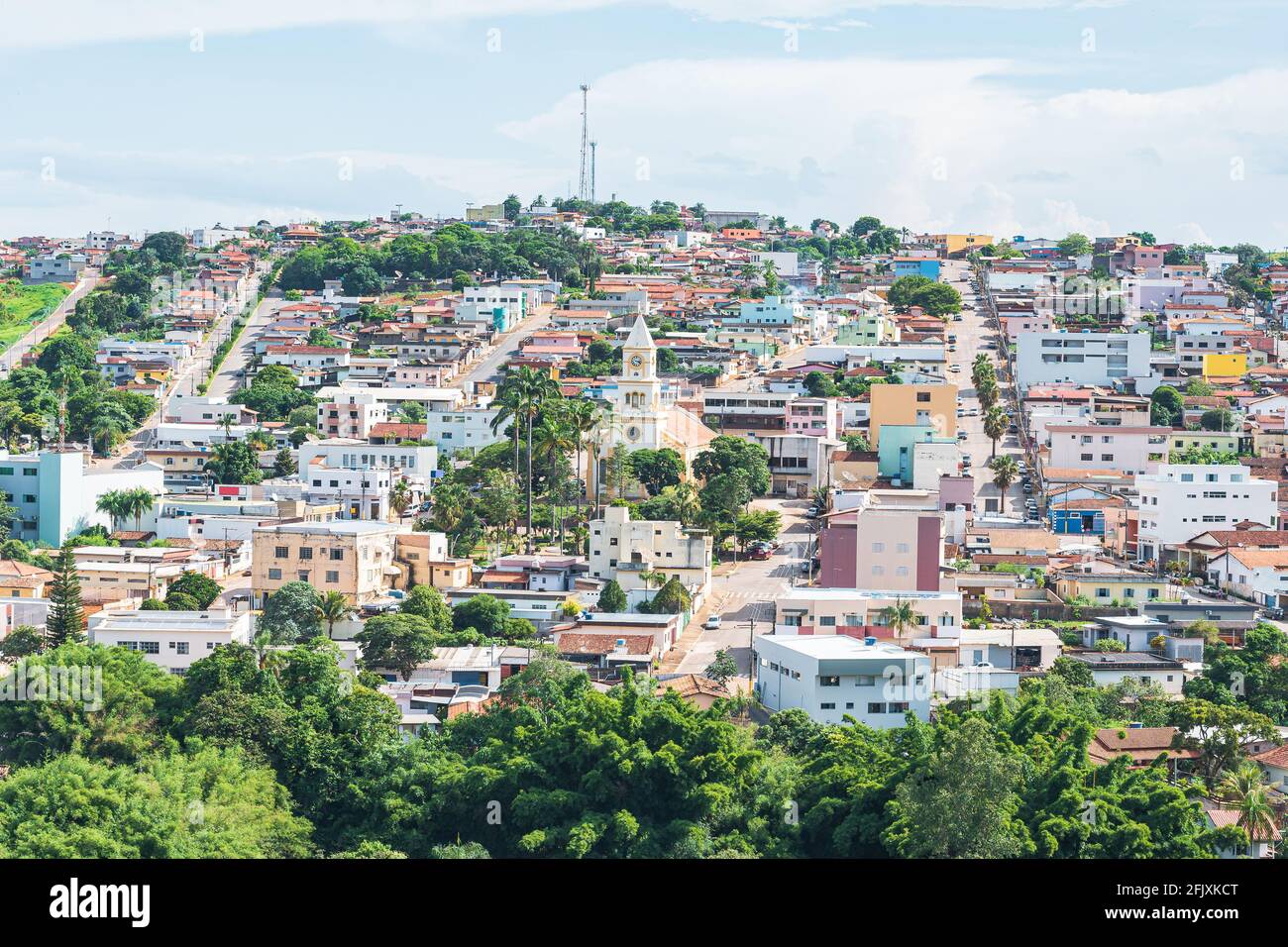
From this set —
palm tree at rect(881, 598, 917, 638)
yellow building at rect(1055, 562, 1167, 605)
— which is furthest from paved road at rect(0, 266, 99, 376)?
palm tree at rect(881, 598, 917, 638)

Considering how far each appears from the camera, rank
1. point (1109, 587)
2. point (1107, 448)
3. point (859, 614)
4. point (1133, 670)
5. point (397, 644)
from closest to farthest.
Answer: point (1133, 670), point (397, 644), point (859, 614), point (1109, 587), point (1107, 448)

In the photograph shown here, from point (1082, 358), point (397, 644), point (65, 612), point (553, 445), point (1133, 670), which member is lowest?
point (1133, 670)

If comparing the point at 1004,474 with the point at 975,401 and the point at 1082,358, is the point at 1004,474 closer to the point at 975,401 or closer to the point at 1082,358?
the point at 975,401

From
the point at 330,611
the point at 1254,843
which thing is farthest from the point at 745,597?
the point at 1254,843

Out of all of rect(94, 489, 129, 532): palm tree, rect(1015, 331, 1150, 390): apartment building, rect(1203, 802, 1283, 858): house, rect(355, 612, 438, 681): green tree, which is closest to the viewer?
rect(1203, 802, 1283, 858): house

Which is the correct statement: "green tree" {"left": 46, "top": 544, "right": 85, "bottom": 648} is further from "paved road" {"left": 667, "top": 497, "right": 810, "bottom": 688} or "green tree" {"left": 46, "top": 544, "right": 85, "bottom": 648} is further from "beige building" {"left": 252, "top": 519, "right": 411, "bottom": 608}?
"paved road" {"left": 667, "top": 497, "right": 810, "bottom": 688}

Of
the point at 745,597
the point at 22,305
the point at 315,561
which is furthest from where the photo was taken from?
the point at 22,305
